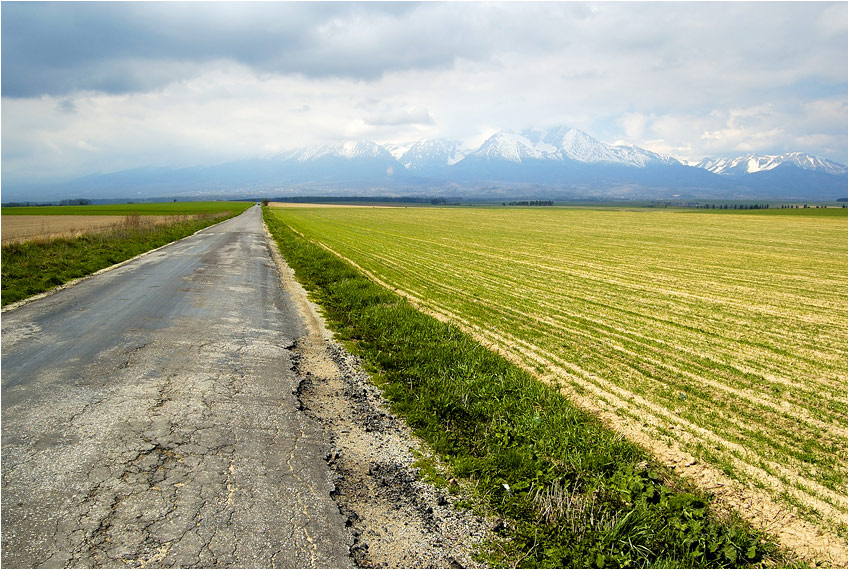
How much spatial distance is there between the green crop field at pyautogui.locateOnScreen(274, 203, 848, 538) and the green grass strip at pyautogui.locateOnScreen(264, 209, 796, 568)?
2.64 feet

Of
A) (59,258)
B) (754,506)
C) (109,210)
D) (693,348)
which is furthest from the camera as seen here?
(109,210)

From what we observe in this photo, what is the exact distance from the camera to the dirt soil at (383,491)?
4.08m

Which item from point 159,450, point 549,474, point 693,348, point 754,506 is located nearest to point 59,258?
point 159,450

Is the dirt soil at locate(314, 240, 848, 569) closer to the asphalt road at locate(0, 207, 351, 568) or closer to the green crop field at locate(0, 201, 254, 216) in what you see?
the asphalt road at locate(0, 207, 351, 568)

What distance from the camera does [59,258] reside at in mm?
20125

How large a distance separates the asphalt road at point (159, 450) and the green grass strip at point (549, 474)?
1.65m

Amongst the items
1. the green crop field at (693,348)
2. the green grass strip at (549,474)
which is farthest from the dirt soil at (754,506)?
the green grass strip at (549,474)

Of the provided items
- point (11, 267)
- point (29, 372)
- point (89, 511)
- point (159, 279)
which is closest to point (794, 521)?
point (89, 511)

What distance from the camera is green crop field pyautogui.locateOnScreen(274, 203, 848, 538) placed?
611 centimetres

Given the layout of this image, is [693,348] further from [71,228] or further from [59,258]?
[71,228]

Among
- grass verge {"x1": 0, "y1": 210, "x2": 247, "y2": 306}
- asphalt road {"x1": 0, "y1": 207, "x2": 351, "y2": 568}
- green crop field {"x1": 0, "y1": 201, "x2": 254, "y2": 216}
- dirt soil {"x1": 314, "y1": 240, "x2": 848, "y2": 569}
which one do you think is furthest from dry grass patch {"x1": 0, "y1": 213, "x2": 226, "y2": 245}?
dirt soil {"x1": 314, "y1": 240, "x2": 848, "y2": 569}

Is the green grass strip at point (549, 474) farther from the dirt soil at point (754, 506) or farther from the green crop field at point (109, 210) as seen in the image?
the green crop field at point (109, 210)

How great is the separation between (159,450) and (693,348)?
10.5m

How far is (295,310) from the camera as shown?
1304 centimetres
